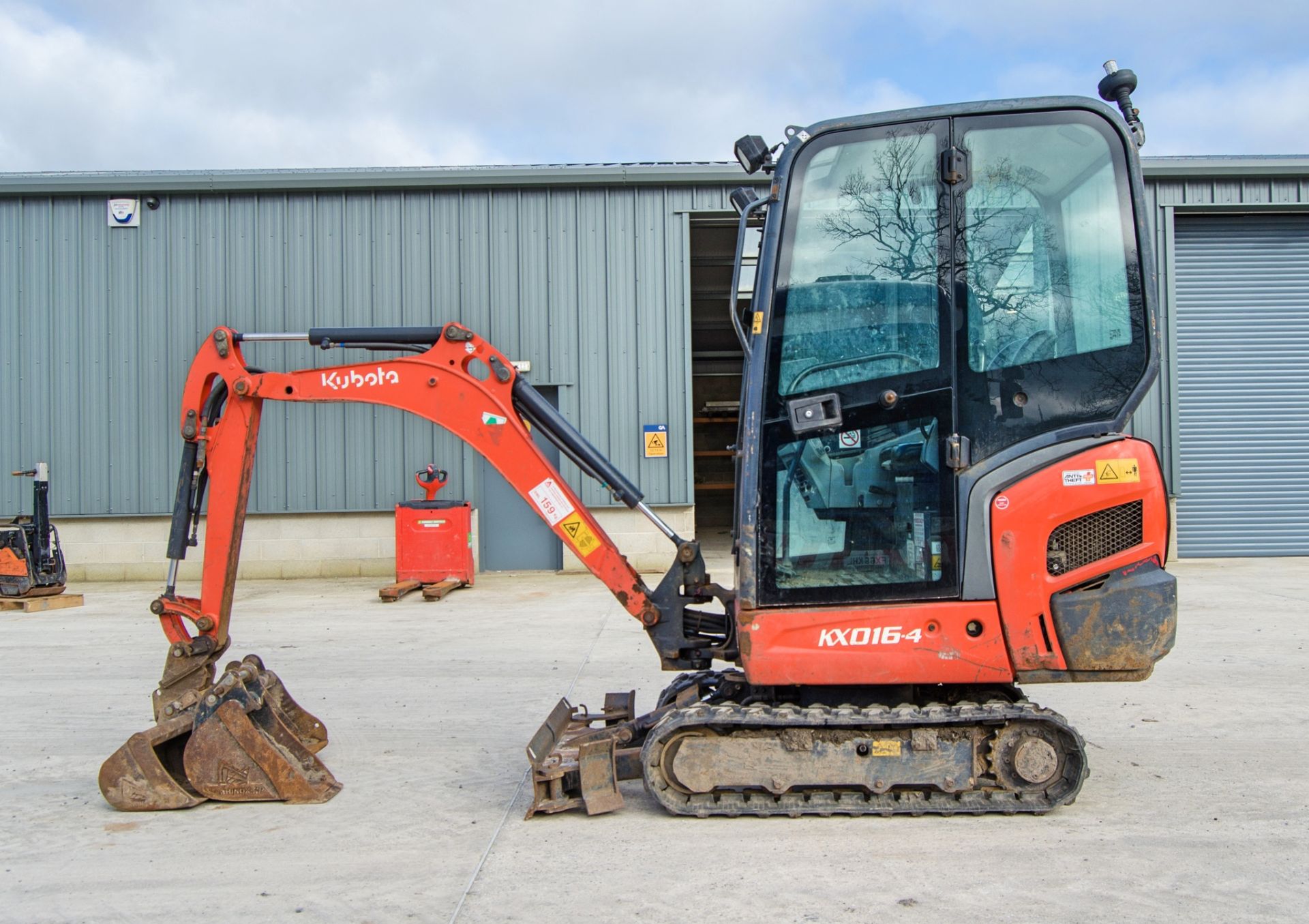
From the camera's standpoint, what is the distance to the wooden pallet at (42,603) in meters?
12.1

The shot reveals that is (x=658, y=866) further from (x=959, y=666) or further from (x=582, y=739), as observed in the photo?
(x=959, y=666)

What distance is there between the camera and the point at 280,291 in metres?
15.1

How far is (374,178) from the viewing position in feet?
48.7

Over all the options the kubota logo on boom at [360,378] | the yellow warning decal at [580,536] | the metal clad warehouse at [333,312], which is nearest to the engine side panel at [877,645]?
the yellow warning decal at [580,536]

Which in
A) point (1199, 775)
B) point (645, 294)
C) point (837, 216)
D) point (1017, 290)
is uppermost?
point (645, 294)

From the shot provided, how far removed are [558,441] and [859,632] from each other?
196 cm

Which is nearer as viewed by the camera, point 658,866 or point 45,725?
point 658,866

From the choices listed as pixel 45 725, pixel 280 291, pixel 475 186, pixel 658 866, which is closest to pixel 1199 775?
pixel 658 866

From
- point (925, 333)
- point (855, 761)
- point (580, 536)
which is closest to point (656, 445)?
point (580, 536)

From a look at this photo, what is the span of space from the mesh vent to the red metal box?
33.7 ft

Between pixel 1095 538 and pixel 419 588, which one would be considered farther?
pixel 419 588

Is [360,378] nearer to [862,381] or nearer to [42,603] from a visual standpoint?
[862,381]

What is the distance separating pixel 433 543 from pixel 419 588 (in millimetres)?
679

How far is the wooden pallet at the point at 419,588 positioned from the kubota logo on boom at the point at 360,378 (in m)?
7.69
